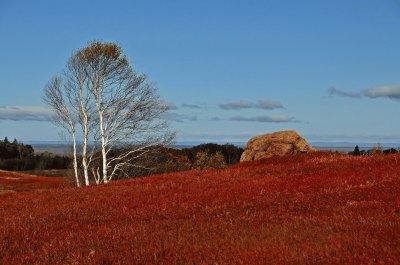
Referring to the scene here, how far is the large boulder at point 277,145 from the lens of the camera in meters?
37.6

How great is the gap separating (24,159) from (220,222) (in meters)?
118

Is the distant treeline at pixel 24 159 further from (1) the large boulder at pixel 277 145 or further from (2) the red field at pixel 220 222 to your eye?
(2) the red field at pixel 220 222

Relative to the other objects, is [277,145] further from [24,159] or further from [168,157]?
[24,159]

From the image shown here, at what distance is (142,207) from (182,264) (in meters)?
7.94

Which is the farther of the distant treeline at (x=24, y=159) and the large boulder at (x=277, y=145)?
the distant treeline at (x=24, y=159)

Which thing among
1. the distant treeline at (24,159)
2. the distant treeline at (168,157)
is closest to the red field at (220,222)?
the distant treeline at (168,157)

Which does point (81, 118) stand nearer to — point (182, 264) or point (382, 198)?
point (382, 198)

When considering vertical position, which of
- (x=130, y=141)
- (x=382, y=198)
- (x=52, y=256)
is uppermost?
(x=130, y=141)

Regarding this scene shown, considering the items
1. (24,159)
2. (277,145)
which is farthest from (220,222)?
(24,159)

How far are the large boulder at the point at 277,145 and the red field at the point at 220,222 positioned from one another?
14106mm

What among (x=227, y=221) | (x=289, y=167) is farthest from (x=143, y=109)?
(x=227, y=221)

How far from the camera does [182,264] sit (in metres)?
9.11

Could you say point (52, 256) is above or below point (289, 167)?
below

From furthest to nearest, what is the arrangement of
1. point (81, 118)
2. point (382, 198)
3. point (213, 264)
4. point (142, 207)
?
1. point (81, 118)
2. point (142, 207)
3. point (382, 198)
4. point (213, 264)
